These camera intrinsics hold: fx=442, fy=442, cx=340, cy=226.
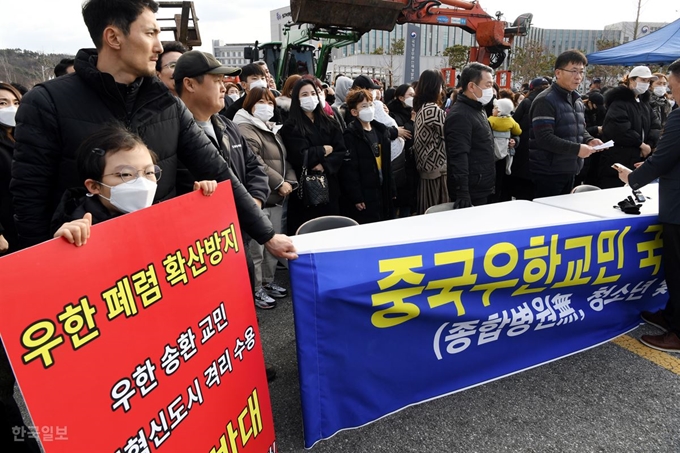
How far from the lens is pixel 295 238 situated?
235 centimetres

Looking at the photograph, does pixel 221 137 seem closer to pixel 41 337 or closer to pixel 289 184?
pixel 289 184

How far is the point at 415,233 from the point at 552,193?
2.23 metres

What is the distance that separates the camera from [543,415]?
2232 millimetres

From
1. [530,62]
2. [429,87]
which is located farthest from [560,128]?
[530,62]

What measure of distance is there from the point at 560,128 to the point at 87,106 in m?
3.60

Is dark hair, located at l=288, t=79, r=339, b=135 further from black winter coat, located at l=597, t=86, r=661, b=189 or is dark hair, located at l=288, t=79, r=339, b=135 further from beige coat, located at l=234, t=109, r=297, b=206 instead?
black winter coat, located at l=597, t=86, r=661, b=189

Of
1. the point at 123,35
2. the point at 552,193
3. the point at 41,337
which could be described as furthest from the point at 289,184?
the point at 41,337

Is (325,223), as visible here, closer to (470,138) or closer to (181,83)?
(181,83)

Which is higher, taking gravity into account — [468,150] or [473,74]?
[473,74]

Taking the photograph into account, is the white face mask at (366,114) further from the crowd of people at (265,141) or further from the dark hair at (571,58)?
the dark hair at (571,58)

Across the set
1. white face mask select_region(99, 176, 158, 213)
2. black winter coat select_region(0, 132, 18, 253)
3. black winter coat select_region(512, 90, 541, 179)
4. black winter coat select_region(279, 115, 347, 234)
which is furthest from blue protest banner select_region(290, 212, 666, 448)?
black winter coat select_region(512, 90, 541, 179)

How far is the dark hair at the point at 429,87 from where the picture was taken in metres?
4.35

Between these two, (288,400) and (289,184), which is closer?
(288,400)

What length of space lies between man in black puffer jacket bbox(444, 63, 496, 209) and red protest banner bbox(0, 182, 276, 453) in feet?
7.91
